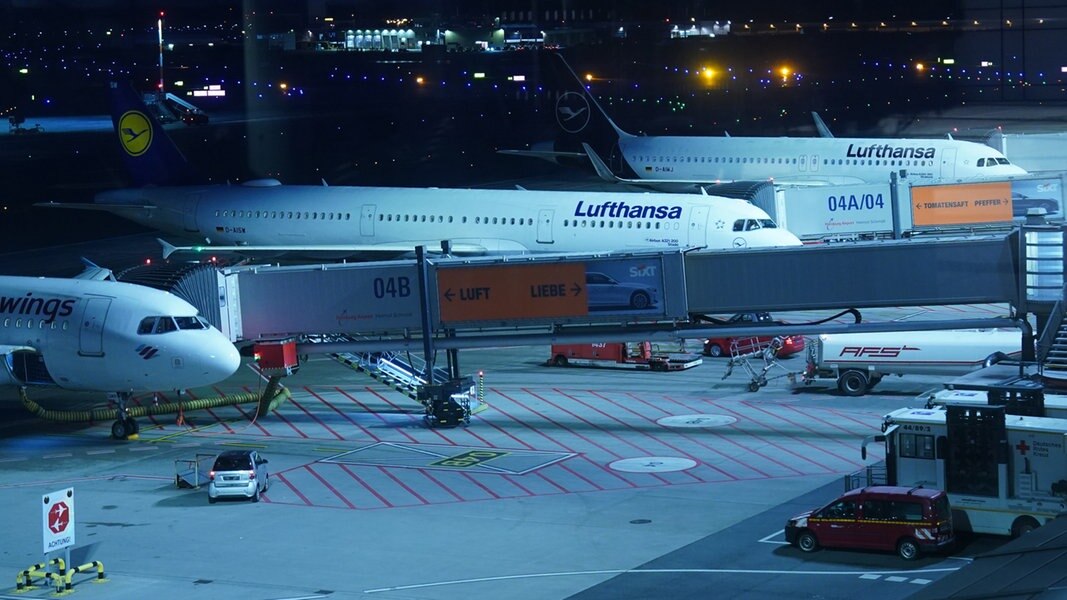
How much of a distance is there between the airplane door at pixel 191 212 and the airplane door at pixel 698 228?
25010 millimetres

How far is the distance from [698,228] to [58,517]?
3297cm

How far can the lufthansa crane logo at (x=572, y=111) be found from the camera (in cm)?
9488

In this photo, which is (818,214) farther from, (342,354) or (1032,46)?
(1032,46)

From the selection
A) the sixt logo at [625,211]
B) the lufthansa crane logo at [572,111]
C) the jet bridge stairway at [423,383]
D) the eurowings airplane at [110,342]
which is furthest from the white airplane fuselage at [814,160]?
the eurowings airplane at [110,342]

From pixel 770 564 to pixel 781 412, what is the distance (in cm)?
1630

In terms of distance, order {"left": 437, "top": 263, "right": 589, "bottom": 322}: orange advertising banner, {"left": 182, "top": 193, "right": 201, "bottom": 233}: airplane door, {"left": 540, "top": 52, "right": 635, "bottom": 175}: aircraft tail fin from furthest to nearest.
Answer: {"left": 540, "top": 52, "right": 635, "bottom": 175}: aircraft tail fin < {"left": 182, "top": 193, "right": 201, "bottom": 233}: airplane door < {"left": 437, "top": 263, "right": 589, "bottom": 322}: orange advertising banner

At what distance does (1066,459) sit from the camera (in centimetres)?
2902

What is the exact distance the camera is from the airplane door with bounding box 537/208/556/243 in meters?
59.0

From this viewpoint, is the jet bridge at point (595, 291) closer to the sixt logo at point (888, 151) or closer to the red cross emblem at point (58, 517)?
the red cross emblem at point (58, 517)

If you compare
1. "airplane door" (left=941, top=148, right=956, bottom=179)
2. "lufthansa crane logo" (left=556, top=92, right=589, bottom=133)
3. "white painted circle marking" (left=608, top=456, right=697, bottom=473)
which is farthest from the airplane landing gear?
"lufthansa crane logo" (left=556, top=92, right=589, bottom=133)

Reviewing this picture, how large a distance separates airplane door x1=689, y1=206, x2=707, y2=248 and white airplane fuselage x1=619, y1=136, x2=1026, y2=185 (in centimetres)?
2492

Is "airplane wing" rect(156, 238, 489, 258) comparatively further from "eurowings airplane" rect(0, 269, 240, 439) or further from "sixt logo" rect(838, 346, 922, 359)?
"sixt logo" rect(838, 346, 922, 359)

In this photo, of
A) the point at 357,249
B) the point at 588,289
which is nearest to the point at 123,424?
the point at 588,289

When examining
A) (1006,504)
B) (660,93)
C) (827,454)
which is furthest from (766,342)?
(660,93)
